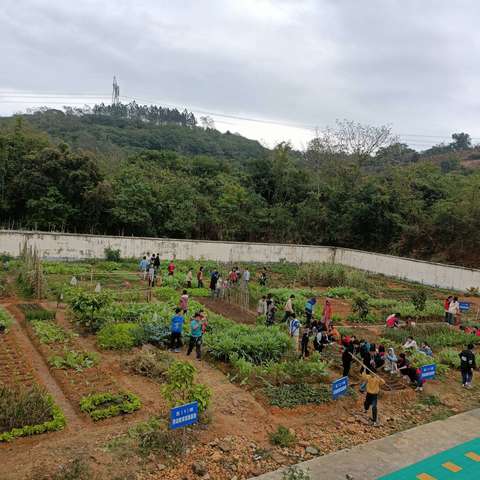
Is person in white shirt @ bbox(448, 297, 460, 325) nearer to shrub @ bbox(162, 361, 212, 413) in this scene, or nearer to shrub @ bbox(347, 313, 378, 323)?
shrub @ bbox(347, 313, 378, 323)

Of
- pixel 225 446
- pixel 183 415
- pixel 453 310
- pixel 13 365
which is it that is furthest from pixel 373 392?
pixel 453 310

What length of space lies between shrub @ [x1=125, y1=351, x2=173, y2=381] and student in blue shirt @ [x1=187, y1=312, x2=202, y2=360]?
1019 millimetres

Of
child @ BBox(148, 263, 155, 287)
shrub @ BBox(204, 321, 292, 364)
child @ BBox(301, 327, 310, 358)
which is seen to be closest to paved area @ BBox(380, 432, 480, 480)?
child @ BBox(301, 327, 310, 358)

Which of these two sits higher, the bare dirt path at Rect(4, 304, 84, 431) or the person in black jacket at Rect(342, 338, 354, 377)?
the person in black jacket at Rect(342, 338, 354, 377)

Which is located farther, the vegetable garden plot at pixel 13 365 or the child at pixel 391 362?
the child at pixel 391 362

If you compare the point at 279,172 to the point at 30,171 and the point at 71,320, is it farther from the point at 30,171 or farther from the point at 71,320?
the point at 71,320

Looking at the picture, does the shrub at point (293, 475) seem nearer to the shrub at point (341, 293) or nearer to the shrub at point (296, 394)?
the shrub at point (296, 394)

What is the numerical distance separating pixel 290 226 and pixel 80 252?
16595mm

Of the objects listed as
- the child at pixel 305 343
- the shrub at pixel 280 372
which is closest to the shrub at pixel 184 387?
the shrub at pixel 280 372

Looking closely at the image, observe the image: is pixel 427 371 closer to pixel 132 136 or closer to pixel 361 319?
pixel 361 319

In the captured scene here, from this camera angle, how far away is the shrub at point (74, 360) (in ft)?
36.4

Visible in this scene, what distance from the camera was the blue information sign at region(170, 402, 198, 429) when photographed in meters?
7.62

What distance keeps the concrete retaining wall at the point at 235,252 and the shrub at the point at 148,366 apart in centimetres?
1676

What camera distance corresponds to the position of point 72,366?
11.1 m
